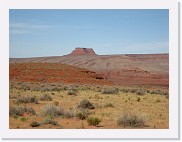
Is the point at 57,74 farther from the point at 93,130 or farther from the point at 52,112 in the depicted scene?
the point at 93,130

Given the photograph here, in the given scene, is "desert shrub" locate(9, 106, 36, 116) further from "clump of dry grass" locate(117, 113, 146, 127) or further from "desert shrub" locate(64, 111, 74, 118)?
"clump of dry grass" locate(117, 113, 146, 127)

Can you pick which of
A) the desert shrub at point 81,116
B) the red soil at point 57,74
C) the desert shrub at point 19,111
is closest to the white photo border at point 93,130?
the desert shrub at point 19,111

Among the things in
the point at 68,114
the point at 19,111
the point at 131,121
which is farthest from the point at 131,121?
the point at 19,111

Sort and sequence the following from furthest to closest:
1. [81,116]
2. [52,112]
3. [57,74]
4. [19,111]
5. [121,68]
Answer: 1. [121,68]
2. [57,74]
3. [52,112]
4. [19,111]
5. [81,116]

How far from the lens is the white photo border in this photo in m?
10.4

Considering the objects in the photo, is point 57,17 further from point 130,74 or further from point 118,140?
point 130,74

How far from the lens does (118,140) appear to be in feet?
33.6

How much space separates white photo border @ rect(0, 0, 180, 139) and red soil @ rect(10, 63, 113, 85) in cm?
2336

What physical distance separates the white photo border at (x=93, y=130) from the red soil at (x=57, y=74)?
2336 centimetres

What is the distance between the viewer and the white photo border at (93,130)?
34.1 ft

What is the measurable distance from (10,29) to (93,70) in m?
32.8

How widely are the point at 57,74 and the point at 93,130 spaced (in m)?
28.9

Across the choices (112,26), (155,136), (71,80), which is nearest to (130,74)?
(71,80)

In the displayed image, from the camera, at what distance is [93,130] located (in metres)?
10.5
